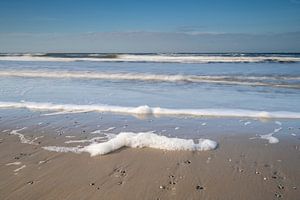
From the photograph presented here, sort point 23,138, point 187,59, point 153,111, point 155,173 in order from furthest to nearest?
point 187,59, point 153,111, point 23,138, point 155,173

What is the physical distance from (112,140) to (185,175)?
1517 mm

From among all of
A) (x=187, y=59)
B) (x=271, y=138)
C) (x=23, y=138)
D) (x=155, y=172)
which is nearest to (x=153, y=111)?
(x=271, y=138)

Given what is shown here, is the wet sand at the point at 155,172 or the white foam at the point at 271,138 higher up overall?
the wet sand at the point at 155,172

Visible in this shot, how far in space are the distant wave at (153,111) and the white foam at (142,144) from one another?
6.83 ft

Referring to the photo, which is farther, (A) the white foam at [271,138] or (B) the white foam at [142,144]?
(A) the white foam at [271,138]

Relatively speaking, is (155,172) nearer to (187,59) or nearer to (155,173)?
(155,173)

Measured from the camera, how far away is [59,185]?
357cm

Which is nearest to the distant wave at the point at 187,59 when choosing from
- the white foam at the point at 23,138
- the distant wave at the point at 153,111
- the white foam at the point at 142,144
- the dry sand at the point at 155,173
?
the distant wave at the point at 153,111

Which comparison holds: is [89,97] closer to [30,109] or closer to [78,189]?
[30,109]

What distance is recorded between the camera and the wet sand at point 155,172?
3395 millimetres

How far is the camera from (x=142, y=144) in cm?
501

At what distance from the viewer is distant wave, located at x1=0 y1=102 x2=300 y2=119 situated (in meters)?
7.05

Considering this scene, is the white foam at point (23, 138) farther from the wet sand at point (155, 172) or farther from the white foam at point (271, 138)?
the white foam at point (271, 138)

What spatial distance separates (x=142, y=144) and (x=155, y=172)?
3.52 ft
